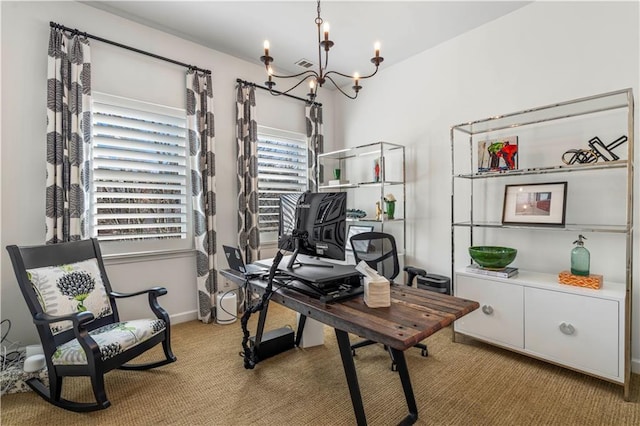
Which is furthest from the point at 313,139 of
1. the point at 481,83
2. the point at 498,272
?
the point at 498,272

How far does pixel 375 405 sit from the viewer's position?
1.92 meters

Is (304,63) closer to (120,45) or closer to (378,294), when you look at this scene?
(120,45)

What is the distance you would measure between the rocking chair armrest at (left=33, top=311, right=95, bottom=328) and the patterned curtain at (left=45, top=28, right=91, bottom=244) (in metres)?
0.80

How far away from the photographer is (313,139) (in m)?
4.38

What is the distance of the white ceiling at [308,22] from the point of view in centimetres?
274

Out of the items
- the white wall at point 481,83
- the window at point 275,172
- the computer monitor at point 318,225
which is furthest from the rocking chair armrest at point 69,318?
the white wall at point 481,83

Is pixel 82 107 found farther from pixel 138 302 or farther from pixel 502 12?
pixel 502 12

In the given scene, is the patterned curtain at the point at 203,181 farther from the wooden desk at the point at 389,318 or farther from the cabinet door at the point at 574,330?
the cabinet door at the point at 574,330

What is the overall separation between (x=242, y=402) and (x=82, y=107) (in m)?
A: 2.70

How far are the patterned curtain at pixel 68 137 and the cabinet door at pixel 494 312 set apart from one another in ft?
11.0

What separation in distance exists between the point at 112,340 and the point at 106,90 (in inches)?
87.1

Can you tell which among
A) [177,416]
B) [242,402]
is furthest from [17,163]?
[242,402]

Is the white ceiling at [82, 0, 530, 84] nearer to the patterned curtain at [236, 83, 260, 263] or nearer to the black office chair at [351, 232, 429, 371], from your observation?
the patterned curtain at [236, 83, 260, 263]

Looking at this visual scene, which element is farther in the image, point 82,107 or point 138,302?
point 138,302
